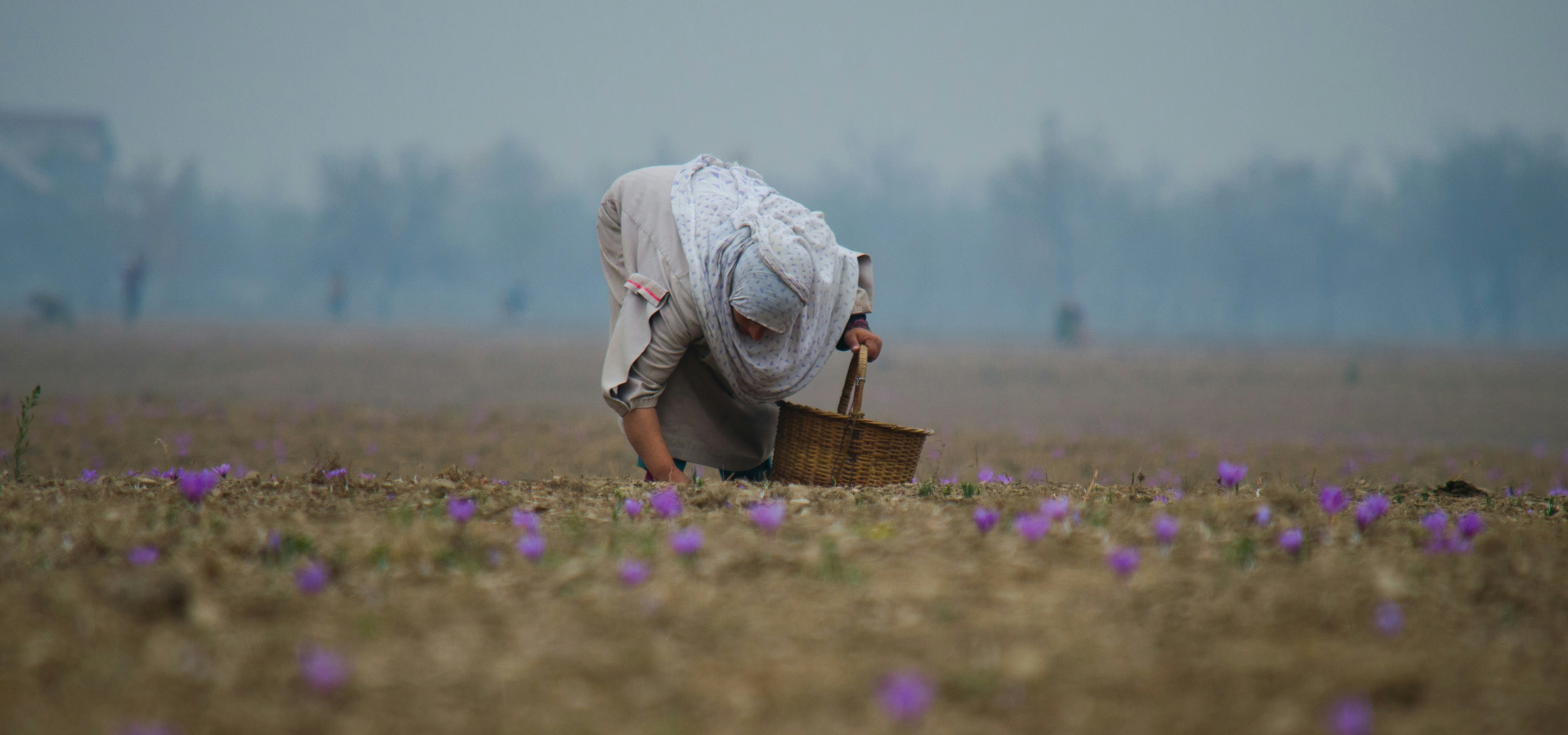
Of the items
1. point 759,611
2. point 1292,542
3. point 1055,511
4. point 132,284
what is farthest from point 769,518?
point 132,284

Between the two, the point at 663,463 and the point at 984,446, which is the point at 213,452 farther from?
the point at 984,446

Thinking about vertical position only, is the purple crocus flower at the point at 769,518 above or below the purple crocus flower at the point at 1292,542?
below

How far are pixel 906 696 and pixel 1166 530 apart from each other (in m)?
1.29

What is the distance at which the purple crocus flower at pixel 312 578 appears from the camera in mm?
2217

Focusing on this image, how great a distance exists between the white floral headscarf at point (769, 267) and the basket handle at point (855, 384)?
0.51 ft

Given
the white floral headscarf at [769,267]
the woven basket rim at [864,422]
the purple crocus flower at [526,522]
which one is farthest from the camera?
the woven basket rim at [864,422]

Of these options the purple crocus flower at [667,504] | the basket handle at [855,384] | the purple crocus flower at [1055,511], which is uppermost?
the basket handle at [855,384]

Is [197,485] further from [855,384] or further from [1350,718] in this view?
[1350,718]

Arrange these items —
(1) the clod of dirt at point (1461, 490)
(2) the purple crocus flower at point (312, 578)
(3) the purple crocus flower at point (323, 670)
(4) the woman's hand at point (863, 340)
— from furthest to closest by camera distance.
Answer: (1) the clod of dirt at point (1461, 490) → (4) the woman's hand at point (863, 340) → (2) the purple crocus flower at point (312, 578) → (3) the purple crocus flower at point (323, 670)

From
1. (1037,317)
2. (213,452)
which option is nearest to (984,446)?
(213,452)

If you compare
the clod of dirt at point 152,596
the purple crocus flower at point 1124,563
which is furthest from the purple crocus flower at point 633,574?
the purple crocus flower at point 1124,563

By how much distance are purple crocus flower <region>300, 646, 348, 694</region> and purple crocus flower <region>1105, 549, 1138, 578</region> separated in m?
1.65

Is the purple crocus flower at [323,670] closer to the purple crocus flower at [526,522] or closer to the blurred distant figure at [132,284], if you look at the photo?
the purple crocus flower at [526,522]

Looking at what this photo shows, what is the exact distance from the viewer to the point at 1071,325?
35.4 metres
